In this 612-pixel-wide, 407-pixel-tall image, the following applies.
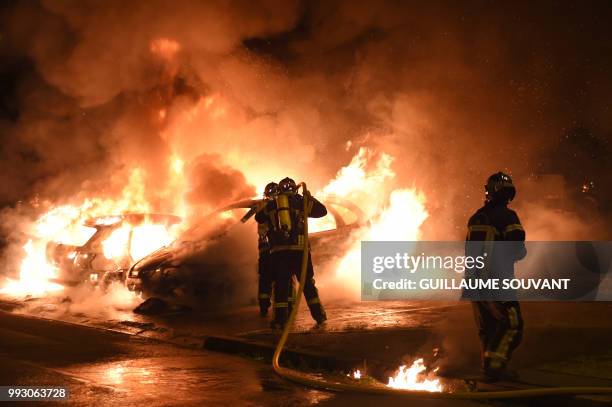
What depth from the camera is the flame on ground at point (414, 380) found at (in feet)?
16.6

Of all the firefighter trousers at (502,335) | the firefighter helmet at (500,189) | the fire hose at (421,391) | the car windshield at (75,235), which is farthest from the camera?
the car windshield at (75,235)

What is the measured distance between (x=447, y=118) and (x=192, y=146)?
6.12 m

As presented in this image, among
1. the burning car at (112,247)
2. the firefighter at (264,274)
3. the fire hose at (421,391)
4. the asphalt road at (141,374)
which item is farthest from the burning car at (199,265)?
the fire hose at (421,391)

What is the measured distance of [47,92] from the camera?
19172mm

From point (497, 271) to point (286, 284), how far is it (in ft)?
9.60

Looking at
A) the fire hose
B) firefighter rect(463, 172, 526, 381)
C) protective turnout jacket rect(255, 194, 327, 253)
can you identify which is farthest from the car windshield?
firefighter rect(463, 172, 526, 381)

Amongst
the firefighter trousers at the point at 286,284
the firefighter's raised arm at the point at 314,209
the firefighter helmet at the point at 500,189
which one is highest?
the firefighter's raised arm at the point at 314,209

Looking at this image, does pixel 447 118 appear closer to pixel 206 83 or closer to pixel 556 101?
pixel 556 101

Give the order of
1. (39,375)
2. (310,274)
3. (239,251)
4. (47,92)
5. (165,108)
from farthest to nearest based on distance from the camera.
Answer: (47,92), (165,108), (239,251), (310,274), (39,375)

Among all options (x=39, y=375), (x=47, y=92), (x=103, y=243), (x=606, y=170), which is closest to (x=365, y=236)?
(x=103, y=243)

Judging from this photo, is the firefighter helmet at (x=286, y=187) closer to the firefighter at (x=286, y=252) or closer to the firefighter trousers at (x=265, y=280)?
the firefighter at (x=286, y=252)

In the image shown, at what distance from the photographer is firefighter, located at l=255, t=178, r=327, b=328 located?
7.56m

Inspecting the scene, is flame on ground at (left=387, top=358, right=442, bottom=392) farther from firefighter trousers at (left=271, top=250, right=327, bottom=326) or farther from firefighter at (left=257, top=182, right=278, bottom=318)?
firefighter at (left=257, top=182, right=278, bottom=318)

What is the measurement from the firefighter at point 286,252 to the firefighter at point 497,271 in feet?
8.36
